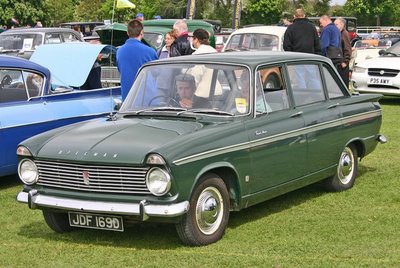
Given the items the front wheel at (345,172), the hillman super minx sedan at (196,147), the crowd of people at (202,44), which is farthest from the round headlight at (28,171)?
the front wheel at (345,172)

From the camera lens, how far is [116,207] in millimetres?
5387

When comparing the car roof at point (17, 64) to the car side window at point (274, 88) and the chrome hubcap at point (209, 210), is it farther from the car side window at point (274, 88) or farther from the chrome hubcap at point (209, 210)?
the chrome hubcap at point (209, 210)

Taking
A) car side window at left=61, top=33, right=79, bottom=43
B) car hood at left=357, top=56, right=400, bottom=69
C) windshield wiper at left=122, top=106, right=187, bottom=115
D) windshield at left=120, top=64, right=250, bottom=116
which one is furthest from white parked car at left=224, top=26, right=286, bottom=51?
windshield wiper at left=122, top=106, right=187, bottom=115

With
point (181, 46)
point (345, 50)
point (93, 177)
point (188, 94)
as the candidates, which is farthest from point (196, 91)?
point (345, 50)

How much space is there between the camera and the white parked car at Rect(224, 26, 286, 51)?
1496 centimetres

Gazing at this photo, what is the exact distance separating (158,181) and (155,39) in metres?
11.7

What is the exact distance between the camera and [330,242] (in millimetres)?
5746

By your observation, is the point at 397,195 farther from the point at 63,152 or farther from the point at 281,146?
the point at 63,152

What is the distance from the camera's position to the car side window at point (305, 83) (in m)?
6.89

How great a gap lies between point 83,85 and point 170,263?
503cm

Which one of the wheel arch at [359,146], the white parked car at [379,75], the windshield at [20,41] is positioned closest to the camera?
the wheel arch at [359,146]

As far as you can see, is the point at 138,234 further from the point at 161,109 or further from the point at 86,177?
the point at 161,109

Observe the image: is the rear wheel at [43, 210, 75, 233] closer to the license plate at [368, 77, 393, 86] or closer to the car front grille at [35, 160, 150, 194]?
the car front grille at [35, 160, 150, 194]

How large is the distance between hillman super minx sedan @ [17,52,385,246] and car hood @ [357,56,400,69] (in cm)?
782
